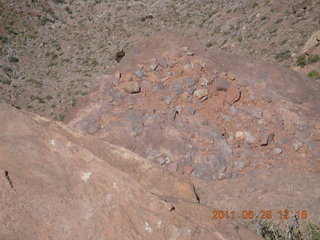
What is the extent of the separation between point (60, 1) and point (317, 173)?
35.5 m

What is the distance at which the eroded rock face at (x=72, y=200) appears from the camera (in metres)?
4.32

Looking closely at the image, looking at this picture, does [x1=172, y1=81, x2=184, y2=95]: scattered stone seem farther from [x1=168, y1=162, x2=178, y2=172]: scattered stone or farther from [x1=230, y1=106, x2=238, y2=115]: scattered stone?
[x1=168, y1=162, x2=178, y2=172]: scattered stone

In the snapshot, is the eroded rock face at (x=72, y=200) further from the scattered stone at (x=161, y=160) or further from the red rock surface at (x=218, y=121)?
the scattered stone at (x=161, y=160)

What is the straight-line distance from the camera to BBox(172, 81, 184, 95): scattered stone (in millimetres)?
12508

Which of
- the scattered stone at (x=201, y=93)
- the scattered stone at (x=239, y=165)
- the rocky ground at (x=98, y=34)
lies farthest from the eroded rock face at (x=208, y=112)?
the rocky ground at (x=98, y=34)

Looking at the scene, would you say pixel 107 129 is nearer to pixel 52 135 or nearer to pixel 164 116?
pixel 164 116

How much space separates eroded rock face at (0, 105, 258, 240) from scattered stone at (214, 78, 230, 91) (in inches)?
300

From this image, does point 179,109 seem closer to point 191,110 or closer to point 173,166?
point 191,110

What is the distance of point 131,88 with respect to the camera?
1255 centimetres

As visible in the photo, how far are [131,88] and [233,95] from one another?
153 inches

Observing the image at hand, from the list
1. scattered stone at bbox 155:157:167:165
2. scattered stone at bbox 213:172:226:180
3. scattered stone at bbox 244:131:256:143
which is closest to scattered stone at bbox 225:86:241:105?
scattered stone at bbox 244:131:256:143

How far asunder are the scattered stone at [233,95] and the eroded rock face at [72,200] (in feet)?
24.0

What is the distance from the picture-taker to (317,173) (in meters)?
10.0

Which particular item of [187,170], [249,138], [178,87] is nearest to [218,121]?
[249,138]
